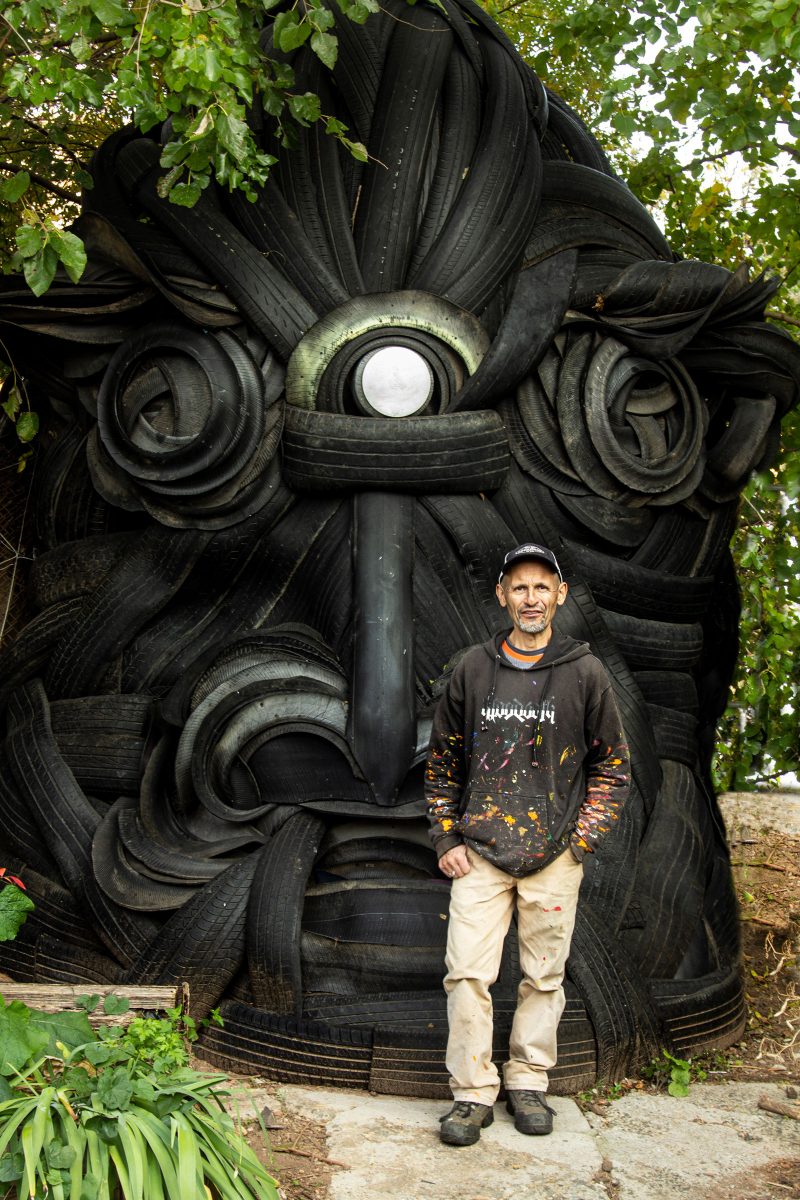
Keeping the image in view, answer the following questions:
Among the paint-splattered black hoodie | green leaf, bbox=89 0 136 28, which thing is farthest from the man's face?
green leaf, bbox=89 0 136 28

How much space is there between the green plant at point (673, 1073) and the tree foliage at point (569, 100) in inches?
97.0

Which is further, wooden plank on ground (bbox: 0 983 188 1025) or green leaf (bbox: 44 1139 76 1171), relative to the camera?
wooden plank on ground (bbox: 0 983 188 1025)

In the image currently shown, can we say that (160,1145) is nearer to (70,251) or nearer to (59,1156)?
(59,1156)

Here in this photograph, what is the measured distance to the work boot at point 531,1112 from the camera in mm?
3936

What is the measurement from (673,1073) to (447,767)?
131cm

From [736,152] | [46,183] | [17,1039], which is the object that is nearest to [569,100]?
[736,152]

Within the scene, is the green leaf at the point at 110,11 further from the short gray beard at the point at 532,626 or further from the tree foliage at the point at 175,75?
the short gray beard at the point at 532,626

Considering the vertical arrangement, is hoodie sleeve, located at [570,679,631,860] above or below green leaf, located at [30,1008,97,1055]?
above

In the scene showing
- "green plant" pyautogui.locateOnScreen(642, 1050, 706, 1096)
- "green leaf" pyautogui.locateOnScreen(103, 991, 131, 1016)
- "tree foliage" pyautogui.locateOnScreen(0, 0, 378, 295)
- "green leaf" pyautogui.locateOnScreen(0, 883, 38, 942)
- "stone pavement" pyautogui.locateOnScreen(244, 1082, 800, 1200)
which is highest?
"tree foliage" pyautogui.locateOnScreen(0, 0, 378, 295)

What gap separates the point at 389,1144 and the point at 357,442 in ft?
7.33

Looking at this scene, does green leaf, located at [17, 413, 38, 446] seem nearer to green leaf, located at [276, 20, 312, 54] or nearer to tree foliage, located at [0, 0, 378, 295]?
tree foliage, located at [0, 0, 378, 295]

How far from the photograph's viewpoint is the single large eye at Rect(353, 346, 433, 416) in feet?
16.5

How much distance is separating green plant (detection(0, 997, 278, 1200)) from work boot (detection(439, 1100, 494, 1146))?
1.89 feet

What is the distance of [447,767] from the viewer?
4.10 meters
